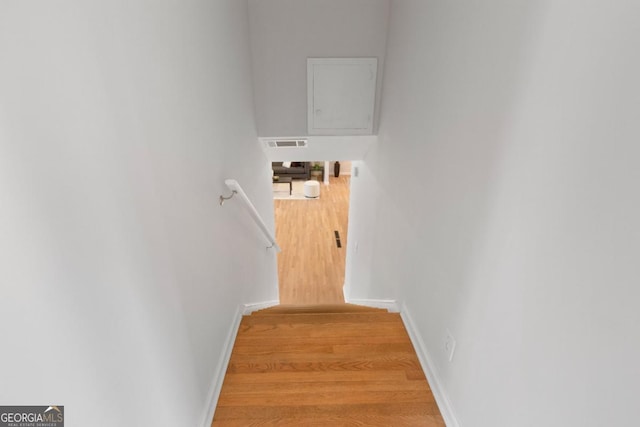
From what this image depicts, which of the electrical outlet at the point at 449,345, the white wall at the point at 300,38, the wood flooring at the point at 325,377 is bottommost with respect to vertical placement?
the wood flooring at the point at 325,377

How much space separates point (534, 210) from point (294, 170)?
933cm

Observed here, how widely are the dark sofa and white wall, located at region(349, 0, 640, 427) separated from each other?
8.27 m

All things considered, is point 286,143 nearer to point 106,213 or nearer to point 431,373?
point 431,373

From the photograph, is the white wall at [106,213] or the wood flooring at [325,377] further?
the wood flooring at [325,377]

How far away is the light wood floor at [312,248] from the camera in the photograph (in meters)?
5.61

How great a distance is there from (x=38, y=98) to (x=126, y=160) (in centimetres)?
29

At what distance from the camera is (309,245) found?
22.9 ft

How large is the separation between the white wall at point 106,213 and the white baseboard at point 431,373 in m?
1.15

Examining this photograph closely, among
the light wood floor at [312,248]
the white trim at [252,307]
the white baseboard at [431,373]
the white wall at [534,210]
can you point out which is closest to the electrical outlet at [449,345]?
the white wall at [534,210]

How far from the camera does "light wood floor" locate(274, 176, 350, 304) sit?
5613 millimetres

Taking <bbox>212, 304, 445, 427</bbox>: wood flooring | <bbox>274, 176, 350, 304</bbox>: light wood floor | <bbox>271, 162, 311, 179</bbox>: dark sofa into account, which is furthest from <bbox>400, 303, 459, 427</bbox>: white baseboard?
<bbox>271, 162, 311, 179</bbox>: dark sofa

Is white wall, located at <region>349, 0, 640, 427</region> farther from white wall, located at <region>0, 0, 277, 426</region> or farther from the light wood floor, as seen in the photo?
the light wood floor

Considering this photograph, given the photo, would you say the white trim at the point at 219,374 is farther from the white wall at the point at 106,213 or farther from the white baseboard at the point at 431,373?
the white baseboard at the point at 431,373

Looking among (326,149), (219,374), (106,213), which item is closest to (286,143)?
(326,149)
